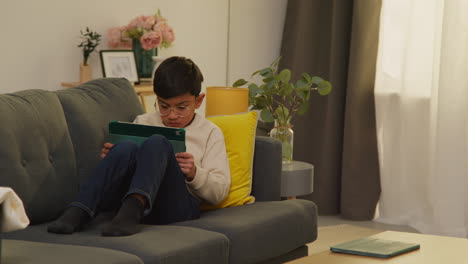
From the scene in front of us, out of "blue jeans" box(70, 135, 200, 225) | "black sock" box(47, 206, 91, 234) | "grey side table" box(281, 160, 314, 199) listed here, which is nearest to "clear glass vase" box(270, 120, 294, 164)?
"grey side table" box(281, 160, 314, 199)

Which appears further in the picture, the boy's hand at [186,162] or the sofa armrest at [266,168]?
the sofa armrest at [266,168]

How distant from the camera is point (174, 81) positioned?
8.92 ft

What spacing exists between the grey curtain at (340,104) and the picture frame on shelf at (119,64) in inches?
49.4

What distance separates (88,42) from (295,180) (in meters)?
1.51

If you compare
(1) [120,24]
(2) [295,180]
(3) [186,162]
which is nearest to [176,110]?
(3) [186,162]

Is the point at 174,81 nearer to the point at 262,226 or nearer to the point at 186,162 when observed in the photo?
the point at 186,162

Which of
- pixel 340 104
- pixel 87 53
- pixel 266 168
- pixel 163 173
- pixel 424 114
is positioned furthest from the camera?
pixel 340 104

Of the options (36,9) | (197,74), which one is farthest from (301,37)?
(197,74)

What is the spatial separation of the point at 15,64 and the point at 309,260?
2.39 metres

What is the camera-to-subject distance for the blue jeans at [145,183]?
2.39m

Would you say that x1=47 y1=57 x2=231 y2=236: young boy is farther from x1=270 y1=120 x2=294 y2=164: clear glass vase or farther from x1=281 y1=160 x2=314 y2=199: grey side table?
x1=270 y1=120 x2=294 y2=164: clear glass vase

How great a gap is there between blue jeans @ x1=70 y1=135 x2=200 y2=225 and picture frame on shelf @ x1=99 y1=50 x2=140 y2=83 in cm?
167

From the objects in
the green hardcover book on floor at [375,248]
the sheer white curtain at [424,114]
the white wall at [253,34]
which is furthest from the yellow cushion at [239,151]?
the white wall at [253,34]

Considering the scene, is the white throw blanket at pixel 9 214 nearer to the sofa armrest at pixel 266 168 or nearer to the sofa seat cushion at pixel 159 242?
the sofa seat cushion at pixel 159 242
